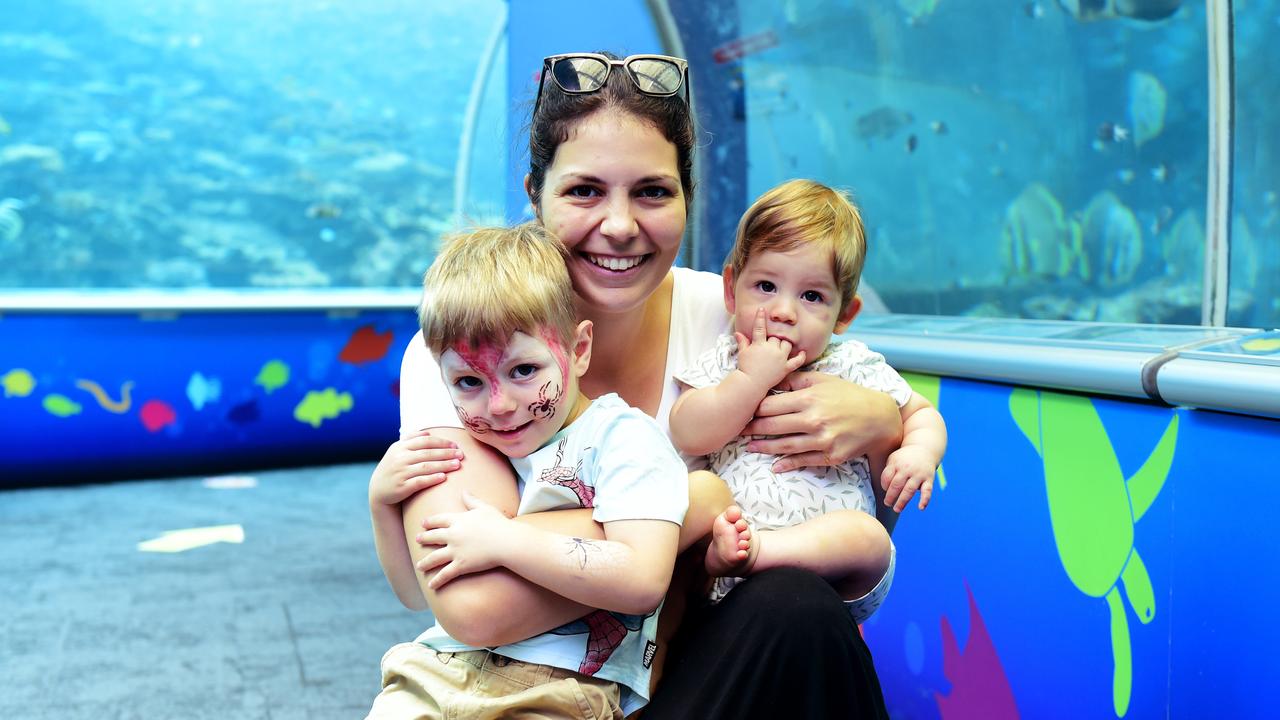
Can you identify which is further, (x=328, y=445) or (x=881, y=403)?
(x=328, y=445)

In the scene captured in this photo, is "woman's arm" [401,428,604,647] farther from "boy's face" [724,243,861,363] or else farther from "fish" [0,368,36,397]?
"fish" [0,368,36,397]

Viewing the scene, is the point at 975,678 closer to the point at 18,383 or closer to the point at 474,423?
the point at 474,423

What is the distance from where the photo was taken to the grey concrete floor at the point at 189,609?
2.94 meters

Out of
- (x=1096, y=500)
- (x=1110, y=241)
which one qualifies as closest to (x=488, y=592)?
(x=1096, y=500)

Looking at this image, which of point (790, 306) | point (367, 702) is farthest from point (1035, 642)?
point (367, 702)

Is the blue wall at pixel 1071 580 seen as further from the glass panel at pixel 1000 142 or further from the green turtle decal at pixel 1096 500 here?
the glass panel at pixel 1000 142

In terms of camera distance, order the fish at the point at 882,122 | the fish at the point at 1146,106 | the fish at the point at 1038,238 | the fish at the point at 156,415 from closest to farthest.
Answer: the fish at the point at 1146,106 → the fish at the point at 1038,238 → the fish at the point at 882,122 → the fish at the point at 156,415

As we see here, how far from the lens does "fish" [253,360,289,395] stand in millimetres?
5832

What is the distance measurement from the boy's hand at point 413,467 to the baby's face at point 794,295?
52 cm

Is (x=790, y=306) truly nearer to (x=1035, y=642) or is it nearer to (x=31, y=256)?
(x=1035, y=642)

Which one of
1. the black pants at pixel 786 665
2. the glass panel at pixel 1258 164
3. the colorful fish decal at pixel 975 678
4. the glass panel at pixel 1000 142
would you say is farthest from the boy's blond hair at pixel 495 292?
the glass panel at pixel 1000 142

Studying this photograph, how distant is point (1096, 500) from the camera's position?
6.16 ft

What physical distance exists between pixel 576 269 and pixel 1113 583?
1107 millimetres

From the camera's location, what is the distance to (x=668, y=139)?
1537mm
